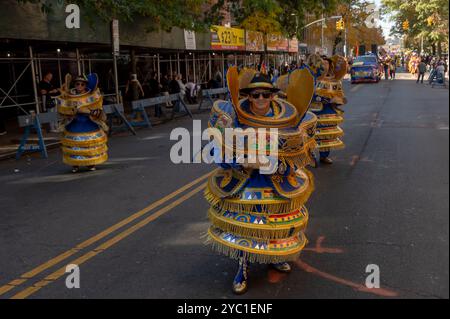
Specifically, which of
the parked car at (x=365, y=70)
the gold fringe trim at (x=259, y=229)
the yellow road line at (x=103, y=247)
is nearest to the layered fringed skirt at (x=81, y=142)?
the yellow road line at (x=103, y=247)

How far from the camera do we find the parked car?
3631cm

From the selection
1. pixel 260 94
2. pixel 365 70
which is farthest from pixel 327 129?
pixel 365 70

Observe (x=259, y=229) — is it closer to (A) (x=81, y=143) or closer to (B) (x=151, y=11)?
(A) (x=81, y=143)

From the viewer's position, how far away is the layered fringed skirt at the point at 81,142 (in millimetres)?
9508

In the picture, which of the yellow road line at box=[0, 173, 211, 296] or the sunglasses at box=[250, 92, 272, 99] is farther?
the yellow road line at box=[0, 173, 211, 296]

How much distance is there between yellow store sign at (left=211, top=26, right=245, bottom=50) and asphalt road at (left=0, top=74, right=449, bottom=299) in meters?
15.1

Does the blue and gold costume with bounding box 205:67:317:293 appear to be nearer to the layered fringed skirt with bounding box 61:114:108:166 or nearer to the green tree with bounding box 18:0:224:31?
the layered fringed skirt with bounding box 61:114:108:166

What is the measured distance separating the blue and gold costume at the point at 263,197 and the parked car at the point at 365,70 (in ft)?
111

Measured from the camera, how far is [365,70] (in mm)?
36469

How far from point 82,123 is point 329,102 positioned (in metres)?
4.63

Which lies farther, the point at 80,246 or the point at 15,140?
the point at 15,140

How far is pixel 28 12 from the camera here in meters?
12.5

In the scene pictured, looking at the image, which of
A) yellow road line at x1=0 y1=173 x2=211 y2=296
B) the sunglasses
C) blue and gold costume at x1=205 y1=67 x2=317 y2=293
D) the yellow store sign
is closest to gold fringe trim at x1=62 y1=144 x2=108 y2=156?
yellow road line at x1=0 y1=173 x2=211 y2=296
